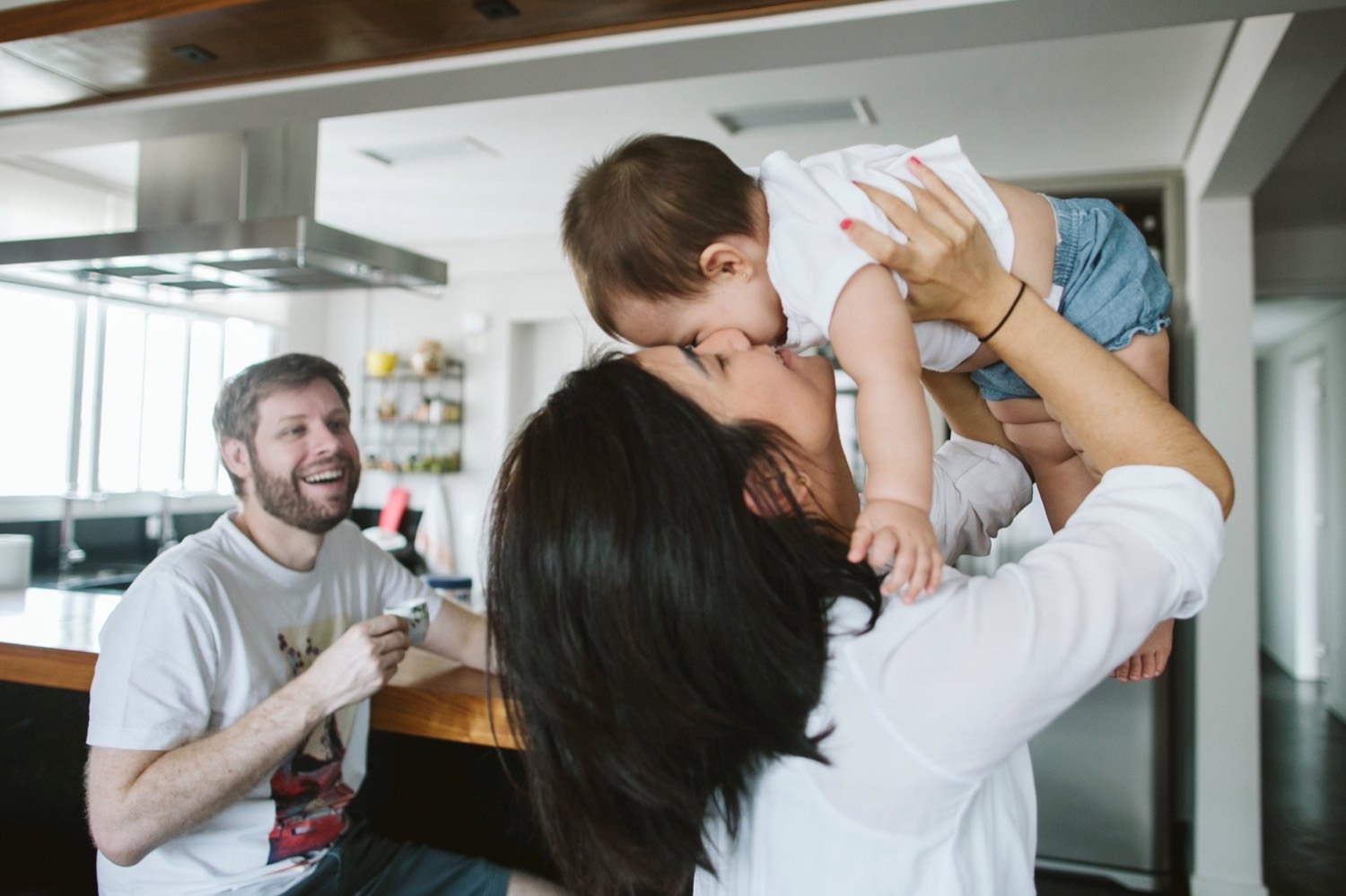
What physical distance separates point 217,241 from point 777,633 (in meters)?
1.99

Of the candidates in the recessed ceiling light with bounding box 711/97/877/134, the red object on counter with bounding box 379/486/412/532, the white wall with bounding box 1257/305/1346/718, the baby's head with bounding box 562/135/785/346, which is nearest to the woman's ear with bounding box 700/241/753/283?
the baby's head with bounding box 562/135/785/346

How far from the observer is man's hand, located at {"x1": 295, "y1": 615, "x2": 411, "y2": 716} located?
146 cm

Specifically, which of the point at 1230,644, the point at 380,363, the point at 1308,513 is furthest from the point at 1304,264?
the point at 380,363

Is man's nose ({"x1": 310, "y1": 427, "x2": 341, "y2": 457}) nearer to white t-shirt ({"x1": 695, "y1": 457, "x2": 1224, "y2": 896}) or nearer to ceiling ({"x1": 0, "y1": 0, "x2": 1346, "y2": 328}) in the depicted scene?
ceiling ({"x1": 0, "y1": 0, "x2": 1346, "y2": 328})

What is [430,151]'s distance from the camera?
4.42 metres

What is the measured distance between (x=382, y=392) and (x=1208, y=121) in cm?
528

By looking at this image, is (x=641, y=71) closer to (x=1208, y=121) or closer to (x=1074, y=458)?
(x=1074, y=458)

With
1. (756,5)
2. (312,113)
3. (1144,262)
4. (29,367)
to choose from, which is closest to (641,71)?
(756,5)

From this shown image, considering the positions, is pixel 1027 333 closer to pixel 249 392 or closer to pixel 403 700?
→ pixel 403 700

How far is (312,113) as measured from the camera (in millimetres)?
1973

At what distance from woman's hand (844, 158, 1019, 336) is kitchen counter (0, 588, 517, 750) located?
3.13 ft

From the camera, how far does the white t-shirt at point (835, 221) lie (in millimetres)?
900

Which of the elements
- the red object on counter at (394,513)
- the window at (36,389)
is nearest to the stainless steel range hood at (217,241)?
the window at (36,389)

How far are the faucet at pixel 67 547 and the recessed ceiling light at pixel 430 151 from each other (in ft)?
7.21
